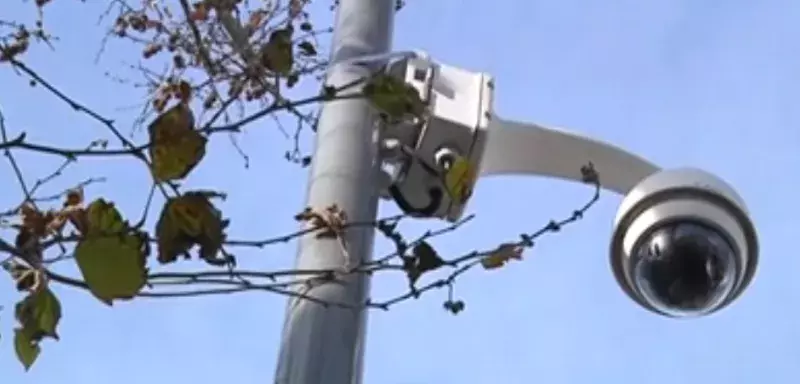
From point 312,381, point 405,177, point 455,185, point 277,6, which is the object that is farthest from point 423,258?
point 277,6

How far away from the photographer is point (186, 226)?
1718mm

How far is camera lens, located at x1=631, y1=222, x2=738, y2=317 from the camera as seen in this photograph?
2.90m

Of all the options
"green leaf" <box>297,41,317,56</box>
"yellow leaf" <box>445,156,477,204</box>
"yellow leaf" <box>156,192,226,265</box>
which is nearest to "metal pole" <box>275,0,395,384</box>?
"green leaf" <box>297,41,317,56</box>

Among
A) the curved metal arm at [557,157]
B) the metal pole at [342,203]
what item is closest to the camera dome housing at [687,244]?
the curved metal arm at [557,157]

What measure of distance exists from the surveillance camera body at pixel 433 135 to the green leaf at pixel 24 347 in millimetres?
1034

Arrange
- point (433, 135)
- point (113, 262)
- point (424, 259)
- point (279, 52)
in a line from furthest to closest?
point (433, 135)
point (424, 259)
point (279, 52)
point (113, 262)

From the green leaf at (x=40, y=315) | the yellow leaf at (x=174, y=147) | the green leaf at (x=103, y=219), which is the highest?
the yellow leaf at (x=174, y=147)

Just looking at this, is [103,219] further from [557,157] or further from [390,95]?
[557,157]

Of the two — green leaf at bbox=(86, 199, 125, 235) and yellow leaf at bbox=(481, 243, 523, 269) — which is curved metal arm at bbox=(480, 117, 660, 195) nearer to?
yellow leaf at bbox=(481, 243, 523, 269)

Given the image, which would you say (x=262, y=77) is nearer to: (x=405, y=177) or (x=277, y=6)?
(x=405, y=177)

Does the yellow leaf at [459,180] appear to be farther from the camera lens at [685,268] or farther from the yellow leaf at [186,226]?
the camera lens at [685,268]

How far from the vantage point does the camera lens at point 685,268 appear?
2.90 metres

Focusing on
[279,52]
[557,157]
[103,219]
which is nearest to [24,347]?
[103,219]

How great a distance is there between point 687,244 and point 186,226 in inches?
56.4
